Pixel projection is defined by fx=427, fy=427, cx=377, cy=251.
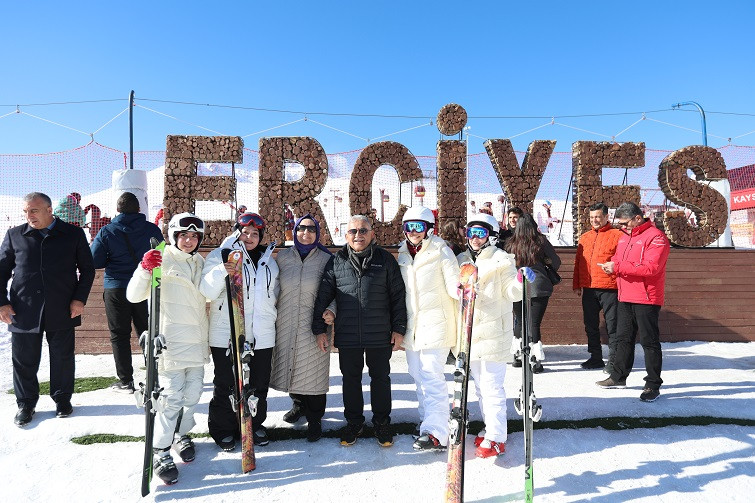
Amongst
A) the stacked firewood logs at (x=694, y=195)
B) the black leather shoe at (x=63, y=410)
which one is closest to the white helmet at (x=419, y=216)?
the black leather shoe at (x=63, y=410)

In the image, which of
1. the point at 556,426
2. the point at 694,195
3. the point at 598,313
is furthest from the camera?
the point at 694,195

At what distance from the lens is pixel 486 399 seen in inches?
133

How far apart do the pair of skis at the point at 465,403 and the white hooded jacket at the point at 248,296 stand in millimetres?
1567

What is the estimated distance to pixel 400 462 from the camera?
10.9 feet

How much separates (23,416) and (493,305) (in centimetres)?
443

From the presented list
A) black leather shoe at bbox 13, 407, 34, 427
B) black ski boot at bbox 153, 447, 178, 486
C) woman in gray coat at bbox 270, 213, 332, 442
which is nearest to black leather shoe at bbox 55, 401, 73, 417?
black leather shoe at bbox 13, 407, 34, 427

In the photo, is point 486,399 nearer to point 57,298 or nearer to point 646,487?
point 646,487

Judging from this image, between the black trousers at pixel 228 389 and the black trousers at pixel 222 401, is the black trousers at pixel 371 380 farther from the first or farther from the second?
the black trousers at pixel 222 401

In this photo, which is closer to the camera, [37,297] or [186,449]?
[186,449]

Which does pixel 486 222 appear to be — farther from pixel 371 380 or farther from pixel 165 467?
pixel 165 467

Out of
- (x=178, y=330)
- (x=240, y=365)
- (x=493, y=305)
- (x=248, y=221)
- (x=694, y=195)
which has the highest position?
(x=694, y=195)

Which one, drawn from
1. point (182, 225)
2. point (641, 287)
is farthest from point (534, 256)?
point (182, 225)

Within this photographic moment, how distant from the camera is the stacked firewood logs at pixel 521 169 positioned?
7.20 m

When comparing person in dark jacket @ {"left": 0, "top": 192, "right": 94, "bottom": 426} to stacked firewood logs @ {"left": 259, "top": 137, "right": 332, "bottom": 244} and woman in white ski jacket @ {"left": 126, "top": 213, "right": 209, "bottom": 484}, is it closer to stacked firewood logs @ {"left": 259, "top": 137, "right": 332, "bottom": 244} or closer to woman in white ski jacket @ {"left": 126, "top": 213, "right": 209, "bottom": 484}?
woman in white ski jacket @ {"left": 126, "top": 213, "right": 209, "bottom": 484}
